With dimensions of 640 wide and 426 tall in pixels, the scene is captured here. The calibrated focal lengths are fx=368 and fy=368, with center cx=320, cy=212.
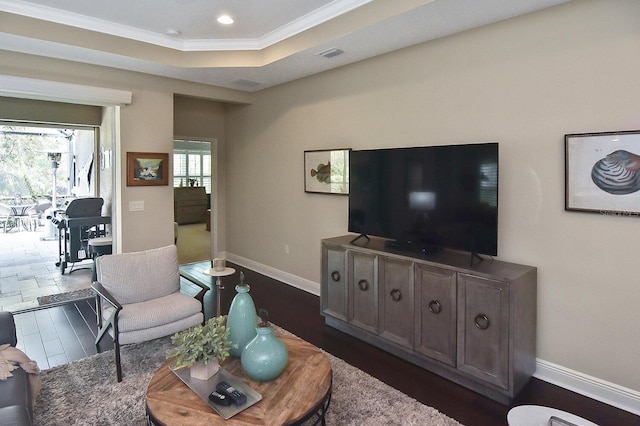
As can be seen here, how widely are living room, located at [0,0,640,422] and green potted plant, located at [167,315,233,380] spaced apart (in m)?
2.40

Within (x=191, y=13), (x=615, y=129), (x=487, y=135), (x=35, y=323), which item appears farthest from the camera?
(x=35, y=323)

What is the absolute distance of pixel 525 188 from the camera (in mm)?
2959

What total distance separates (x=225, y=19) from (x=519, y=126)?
2.93m

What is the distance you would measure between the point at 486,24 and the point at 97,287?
3.95 m

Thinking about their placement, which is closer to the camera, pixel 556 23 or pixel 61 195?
pixel 556 23

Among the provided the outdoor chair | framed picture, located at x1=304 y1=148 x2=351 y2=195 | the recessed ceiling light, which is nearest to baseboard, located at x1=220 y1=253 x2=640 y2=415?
framed picture, located at x1=304 y1=148 x2=351 y2=195

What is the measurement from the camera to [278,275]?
18.3ft

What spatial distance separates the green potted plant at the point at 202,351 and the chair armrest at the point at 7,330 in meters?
1.24

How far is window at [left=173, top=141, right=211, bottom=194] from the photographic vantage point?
12.5 m

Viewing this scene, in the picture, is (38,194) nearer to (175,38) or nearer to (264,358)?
(175,38)

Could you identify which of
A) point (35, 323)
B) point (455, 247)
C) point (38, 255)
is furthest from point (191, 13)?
Answer: point (38, 255)

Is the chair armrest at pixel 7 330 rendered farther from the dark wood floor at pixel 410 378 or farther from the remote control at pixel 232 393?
the remote control at pixel 232 393

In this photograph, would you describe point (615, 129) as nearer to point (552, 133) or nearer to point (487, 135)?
point (552, 133)

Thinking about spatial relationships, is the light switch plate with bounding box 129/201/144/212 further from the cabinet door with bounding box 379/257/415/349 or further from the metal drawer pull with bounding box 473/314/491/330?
the metal drawer pull with bounding box 473/314/491/330
